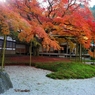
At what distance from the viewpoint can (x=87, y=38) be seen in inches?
594

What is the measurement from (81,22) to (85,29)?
551 mm

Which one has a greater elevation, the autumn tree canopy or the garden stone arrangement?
the autumn tree canopy

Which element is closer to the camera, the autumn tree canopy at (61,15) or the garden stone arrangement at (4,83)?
the garden stone arrangement at (4,83)

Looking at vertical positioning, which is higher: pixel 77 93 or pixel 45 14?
pixel 45 14

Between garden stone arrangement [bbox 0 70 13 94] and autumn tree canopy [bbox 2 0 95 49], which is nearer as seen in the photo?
garden stone arrangement [bbox 0 70 13 94]

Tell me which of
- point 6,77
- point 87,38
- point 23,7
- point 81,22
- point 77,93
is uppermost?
point 23,7

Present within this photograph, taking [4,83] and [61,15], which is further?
[61,15]

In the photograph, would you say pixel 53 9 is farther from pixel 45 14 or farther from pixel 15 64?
pixel 15 64

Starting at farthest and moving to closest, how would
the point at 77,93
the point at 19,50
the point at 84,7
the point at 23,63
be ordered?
the point at 19,50
the point at 23,63
the point at 84,7
the point at 77,93

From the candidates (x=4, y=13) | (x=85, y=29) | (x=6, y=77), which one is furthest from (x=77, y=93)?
(x=85, y=29)

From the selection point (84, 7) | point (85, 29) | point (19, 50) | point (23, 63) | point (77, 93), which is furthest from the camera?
point (19, 50)

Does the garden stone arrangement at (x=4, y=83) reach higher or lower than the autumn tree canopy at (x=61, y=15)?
lower

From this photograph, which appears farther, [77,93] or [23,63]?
[23,63]

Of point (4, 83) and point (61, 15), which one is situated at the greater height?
point (61, 15)
